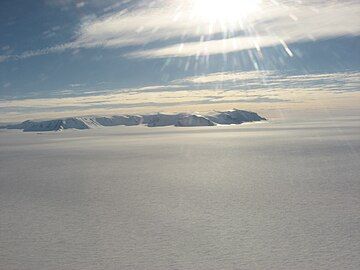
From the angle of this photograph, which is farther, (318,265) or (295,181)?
(295,181)

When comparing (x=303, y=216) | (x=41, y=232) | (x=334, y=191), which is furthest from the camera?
(x=334, y=191)

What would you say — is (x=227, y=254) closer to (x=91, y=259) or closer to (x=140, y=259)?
(x=140, y=259)

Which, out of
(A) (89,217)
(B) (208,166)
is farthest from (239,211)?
(B) (208,166)

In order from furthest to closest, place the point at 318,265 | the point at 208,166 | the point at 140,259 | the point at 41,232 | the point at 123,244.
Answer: the point at 208,166
the point at 41,232
the point at 123,244
the point at 140,259
the point at 318,265

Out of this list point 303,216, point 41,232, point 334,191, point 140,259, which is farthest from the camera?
point 334,191

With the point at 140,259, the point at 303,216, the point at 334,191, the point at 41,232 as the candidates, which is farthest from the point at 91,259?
the point at 334,191

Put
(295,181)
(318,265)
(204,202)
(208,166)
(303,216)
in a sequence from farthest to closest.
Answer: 1. (208,166)
2. (295,181)
3. (204,202)
4. (303,216)
5. (318,265)

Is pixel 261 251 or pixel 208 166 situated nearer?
pixel 261 251

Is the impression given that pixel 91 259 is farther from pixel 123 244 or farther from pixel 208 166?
pixel 208 166
